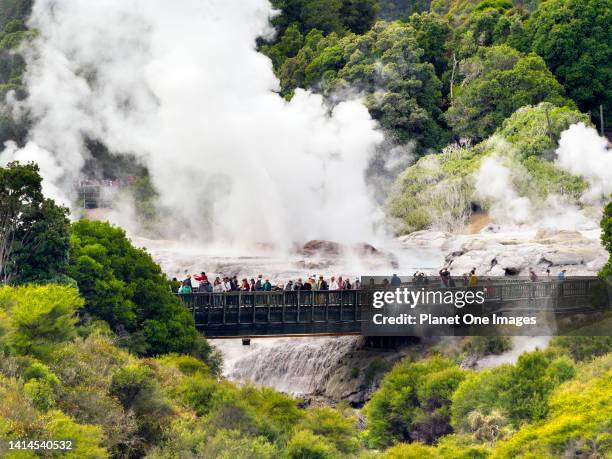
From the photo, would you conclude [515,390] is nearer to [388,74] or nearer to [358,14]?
[388,74]

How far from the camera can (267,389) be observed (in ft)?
168

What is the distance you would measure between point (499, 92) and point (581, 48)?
7.33 meters

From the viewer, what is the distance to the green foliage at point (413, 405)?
53.9 m

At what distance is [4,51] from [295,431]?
62764 millimetres

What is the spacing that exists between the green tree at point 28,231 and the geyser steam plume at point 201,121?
27411 mm

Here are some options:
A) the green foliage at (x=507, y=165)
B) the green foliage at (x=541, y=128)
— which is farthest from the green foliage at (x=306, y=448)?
the green foliage at (x=541, y=128)

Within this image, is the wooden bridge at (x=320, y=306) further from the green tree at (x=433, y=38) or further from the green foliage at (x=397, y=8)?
the green foliage at (x=397, y=8)

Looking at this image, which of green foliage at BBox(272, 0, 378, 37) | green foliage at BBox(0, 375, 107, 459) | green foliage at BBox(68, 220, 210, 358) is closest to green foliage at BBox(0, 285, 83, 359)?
green foliage at BBox(0, 375, 107, 459)

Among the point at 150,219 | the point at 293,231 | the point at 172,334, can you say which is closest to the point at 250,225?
the point at 293,231

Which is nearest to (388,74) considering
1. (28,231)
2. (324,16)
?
(324,16)

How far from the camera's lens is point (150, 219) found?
88312mm

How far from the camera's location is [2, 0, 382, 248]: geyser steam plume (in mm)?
80688

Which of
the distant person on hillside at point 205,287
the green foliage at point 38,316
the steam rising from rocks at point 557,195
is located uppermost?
the steam rising from rocks at point 557,195

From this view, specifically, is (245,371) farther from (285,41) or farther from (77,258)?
(285,41)
